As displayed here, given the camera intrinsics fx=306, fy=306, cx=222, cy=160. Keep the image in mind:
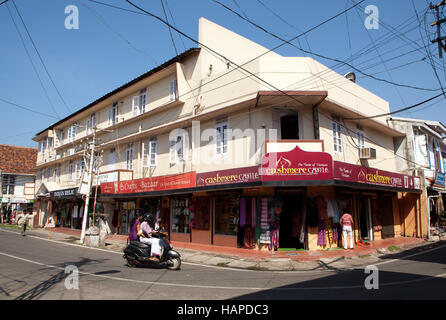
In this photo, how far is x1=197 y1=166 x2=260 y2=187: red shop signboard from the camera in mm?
12906

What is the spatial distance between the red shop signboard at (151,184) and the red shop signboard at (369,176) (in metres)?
7.06

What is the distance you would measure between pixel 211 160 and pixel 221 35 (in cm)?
814

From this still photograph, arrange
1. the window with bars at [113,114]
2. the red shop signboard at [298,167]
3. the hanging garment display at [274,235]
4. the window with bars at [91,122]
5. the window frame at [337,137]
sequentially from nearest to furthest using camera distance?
the red shop signboard at [298,167] → the hanging garment display at [274,235] → the window frame at [337,137] → the window with bars at [113,114] → the window with bars at [91,122]

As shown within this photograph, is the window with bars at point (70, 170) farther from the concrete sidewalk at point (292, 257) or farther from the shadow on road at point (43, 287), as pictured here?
the shadow on road at point (43, 287)

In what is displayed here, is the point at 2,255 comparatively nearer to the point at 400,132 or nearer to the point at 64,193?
the point at 64,193

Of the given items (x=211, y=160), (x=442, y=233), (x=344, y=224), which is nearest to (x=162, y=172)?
(x=211, y=160)

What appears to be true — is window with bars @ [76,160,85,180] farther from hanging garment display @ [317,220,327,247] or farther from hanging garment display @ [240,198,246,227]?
hanging garment display @ [317,220,327,247]

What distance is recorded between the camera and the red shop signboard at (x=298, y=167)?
12312 millimetres

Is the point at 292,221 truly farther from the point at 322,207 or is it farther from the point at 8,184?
the point at 8,184

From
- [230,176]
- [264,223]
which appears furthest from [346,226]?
[230,176]

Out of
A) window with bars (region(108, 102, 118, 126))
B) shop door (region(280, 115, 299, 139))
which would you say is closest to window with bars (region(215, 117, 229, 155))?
shop door (region(280, 115, 299, 139))

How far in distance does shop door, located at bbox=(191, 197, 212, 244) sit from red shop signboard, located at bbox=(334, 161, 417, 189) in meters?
6.91

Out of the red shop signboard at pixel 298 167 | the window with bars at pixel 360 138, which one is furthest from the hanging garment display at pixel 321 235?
the window with bars at pixel 360 138

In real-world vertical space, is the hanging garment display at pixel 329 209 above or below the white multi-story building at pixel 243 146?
below
